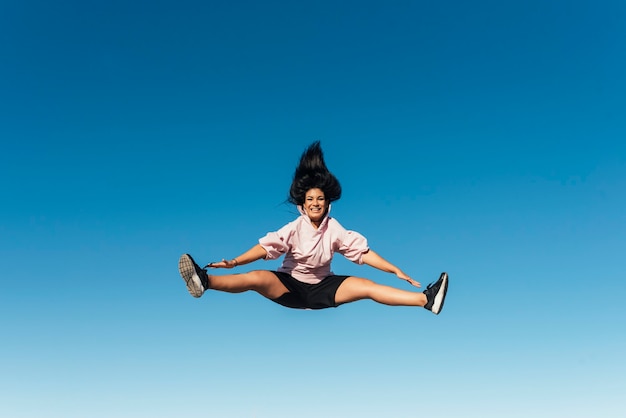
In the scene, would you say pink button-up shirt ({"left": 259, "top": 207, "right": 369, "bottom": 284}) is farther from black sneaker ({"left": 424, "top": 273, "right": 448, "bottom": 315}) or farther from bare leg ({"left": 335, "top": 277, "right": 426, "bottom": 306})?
black sneaker ({"left": 424, "top": 273, "right": 448, "bottom": 315})

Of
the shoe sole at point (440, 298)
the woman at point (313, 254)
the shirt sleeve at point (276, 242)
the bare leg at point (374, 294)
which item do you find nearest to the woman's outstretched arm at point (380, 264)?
the woman at point (313, 254)

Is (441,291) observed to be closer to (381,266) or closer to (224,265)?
(381,266)

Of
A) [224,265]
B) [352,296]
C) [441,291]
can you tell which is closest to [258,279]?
[224,265]

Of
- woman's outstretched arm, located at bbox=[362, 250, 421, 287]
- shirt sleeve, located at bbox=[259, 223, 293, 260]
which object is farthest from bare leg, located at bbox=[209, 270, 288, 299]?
woman's outstretched arm, located at bbox=[362, 250, 421, 287]

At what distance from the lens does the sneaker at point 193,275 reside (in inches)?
316

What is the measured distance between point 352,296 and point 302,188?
1834 mm

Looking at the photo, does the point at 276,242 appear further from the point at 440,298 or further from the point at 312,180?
the point at 440,298

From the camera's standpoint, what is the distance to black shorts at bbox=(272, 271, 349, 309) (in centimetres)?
959

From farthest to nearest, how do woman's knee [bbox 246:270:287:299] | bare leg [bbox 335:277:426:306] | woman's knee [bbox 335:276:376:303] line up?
woman's knee [bbox 335:276:376:303] → woman's knee [bbox 246:270:287:299] → bare leg [bbox 335:277:426:306]

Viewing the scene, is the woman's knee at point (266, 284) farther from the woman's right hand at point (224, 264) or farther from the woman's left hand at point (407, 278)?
the woman's left hand at point (407, 278)

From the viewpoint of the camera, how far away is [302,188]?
10.1 m

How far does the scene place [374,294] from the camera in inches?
357

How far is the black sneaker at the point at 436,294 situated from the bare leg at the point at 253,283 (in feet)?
7.00

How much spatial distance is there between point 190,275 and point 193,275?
4cm
